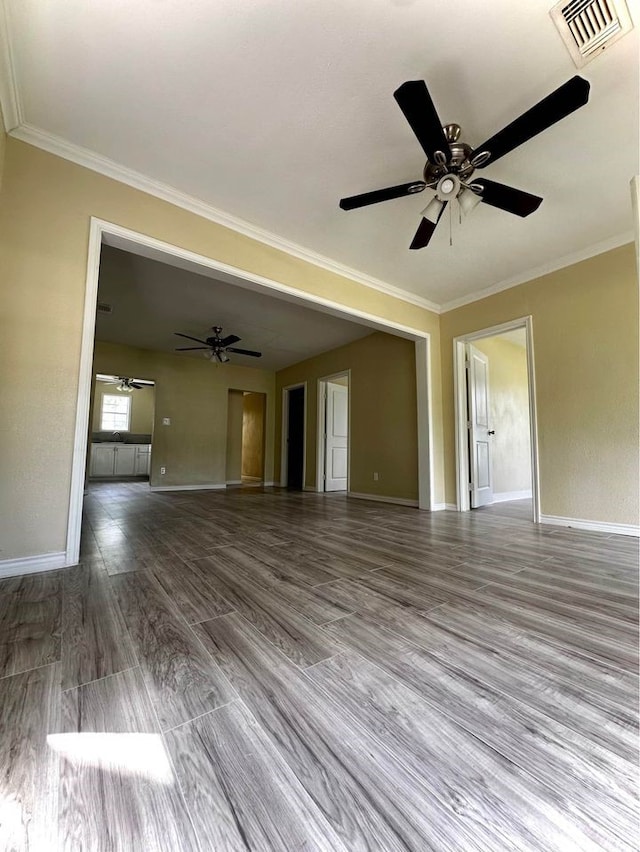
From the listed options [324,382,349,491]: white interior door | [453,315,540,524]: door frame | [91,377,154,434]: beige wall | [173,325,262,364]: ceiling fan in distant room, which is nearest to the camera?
[453,315,540,524]: door frame

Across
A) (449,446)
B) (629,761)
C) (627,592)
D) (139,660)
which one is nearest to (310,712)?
(139,660)

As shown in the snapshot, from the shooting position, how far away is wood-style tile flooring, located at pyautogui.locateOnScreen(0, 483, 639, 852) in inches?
24.6

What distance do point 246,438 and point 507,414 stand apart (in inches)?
247

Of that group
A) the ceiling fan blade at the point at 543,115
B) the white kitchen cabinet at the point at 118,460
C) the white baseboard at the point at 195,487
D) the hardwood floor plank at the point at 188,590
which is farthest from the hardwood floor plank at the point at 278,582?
the white kitchen cabinet at the point at 118,460

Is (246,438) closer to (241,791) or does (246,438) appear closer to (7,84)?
(7,84)

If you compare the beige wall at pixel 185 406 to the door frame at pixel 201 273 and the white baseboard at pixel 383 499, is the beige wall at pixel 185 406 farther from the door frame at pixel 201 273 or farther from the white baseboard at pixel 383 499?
the door frame at pixel 201 273

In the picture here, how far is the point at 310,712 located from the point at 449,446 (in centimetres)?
383

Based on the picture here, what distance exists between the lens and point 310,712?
0.90 metres

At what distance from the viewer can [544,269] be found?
3510 millimetres

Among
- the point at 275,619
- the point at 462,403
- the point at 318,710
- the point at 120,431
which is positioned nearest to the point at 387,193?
the point at 275,619

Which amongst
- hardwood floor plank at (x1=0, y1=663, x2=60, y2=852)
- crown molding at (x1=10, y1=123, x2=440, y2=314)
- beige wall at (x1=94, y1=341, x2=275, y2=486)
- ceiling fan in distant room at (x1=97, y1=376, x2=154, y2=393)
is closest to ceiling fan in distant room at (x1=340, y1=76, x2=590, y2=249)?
crown molding at (x1=10, y1=123, x2=440, y2=314)

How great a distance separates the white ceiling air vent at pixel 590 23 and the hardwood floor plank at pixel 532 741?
2.68 metres

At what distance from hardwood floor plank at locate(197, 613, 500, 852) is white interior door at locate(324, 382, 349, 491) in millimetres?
5240

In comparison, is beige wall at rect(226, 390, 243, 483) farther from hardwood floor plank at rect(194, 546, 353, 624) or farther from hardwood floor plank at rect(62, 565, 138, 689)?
hardwood floor plank at rect(62, 565, 138, 689)
